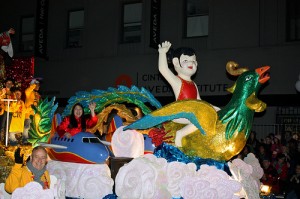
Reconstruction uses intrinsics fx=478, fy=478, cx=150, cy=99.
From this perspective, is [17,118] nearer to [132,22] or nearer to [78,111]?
[78,111]

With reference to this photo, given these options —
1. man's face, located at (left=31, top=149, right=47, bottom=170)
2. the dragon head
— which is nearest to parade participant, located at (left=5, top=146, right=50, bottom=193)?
man's face, located at (left=31, top=149, right=47, bottom=170)

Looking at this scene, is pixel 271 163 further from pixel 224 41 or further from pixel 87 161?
pixel 224 41

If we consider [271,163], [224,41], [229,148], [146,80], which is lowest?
[271,163]

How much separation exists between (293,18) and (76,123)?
9.88 meters

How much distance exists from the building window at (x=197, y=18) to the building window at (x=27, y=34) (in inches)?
258

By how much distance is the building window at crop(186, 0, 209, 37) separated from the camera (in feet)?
50.6

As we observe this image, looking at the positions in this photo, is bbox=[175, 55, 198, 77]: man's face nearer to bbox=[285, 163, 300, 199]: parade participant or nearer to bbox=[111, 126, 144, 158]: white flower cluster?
bbox=[111, 126, 144, 158]: white flower cluster

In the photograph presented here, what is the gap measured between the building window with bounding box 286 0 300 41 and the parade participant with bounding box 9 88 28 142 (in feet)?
28.5

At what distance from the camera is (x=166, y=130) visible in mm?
5219

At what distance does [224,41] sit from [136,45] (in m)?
3.28

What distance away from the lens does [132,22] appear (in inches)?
658

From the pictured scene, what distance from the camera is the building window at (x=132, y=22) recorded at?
16.7 meters

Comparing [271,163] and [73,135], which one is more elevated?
→ [73,135]

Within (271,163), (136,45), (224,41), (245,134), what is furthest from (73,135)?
(136,45)
